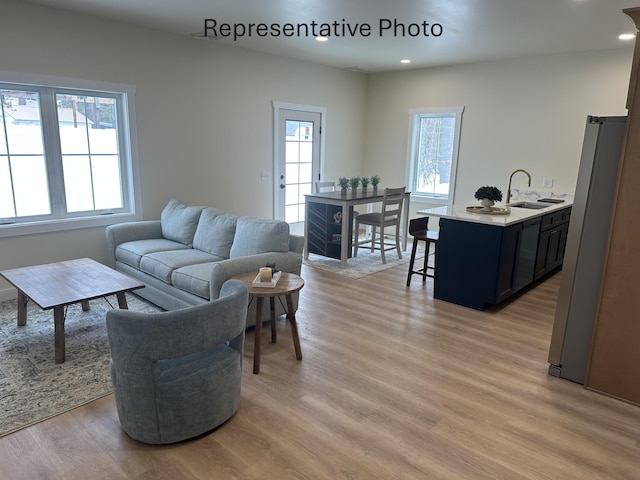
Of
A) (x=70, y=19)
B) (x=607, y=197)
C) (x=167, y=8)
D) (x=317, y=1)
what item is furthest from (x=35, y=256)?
(x=607, y=197)

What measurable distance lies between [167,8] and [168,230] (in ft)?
7.13

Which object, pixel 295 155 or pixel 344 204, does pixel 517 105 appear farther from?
pixel 295 155

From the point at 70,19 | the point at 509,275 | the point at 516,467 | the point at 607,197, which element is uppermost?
the point at 70,19

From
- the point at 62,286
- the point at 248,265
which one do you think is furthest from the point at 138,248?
the point at 248,265

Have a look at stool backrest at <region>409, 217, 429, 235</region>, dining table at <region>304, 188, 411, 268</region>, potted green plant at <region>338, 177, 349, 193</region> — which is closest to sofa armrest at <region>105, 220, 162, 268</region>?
dining table at <region>304, 188, 411, 268</region>

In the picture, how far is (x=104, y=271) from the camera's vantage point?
11.9ft

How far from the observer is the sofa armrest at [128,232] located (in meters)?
4.52

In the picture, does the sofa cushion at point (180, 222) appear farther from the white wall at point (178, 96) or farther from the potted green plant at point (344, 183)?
the potted green plant at point (344, 183)

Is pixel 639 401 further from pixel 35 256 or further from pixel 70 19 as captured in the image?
pixel 70 19

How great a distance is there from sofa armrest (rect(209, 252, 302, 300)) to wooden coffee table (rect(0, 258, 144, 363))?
60cm

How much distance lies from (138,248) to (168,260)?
62 cm

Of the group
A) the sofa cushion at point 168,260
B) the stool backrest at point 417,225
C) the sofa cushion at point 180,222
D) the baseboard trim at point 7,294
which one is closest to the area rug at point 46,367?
the baseboard trim at point 7,294

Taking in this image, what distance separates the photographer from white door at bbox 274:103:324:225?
21.0 ft

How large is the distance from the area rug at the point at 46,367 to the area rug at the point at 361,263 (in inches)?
92.9
